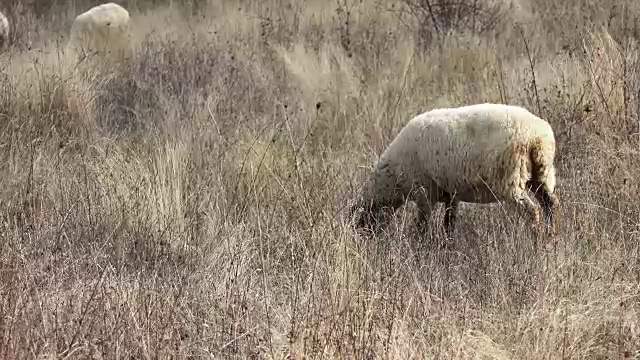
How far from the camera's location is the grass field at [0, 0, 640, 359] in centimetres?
250

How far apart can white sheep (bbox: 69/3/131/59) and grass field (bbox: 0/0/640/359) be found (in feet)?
2.38

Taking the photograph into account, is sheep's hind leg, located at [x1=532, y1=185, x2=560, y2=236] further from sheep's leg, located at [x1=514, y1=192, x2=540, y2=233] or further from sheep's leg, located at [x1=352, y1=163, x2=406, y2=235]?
sheep's leg, located at [x1=352, y1=163, x2=406, y2=235]

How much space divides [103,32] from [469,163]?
22.2 ft

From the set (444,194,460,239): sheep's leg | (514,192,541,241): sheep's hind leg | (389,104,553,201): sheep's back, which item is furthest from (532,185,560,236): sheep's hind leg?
(444,194,460,239): sheep's leg

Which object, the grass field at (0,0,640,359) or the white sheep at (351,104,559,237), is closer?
the grass field at (0,0,640,359)

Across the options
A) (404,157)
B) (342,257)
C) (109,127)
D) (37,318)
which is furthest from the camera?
(109,127)

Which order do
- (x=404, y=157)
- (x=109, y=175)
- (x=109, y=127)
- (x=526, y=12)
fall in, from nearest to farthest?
(x=404, y=157) → (x=109, y=175) → (x=109, y=127) → (x=526, y=12)

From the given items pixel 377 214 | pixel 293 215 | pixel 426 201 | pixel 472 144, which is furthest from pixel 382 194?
pixel 472 144

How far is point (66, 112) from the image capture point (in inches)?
214

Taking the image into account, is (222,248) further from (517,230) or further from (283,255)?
(517,230)

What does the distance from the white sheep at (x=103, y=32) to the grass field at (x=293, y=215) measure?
73 centimetres

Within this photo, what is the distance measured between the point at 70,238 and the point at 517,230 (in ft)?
6.79

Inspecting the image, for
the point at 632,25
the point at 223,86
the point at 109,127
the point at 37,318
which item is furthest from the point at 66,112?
the point at 632,25

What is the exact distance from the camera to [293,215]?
3627mm
